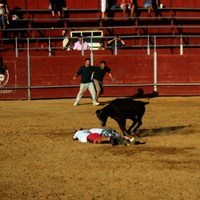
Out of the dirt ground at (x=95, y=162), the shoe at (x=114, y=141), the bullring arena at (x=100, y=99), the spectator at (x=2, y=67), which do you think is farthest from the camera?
the spectator at (x=2, y=67)

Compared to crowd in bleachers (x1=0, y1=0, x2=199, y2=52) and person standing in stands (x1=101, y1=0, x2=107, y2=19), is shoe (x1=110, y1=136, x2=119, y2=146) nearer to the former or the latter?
crowd in bleachers (x1=0, y1=0, x2=199, y2=52)

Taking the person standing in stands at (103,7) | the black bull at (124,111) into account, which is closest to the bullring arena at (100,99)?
the person standing in stands at (103,7)

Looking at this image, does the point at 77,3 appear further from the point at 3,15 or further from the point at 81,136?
the point at 81,136

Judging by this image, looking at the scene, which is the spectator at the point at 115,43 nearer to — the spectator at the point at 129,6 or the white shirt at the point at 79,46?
the white shirt at the point at 79,46

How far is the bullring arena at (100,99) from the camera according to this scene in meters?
8.75

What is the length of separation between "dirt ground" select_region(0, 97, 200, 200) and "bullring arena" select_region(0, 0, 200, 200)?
16mm

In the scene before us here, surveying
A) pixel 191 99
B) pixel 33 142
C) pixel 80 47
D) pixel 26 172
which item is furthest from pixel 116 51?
pixel 26 172

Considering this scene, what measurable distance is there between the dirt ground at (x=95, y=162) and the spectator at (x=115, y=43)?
9435 millimetres

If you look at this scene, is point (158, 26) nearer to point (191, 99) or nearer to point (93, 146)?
point (191, 99)

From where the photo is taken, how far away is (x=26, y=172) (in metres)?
9.56

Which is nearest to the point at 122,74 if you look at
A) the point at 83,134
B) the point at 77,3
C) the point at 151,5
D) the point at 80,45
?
the point at 80,45

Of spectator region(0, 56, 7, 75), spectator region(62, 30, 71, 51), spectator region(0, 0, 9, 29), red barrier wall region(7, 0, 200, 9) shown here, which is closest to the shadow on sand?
spectator region(0, 56, 7, 75)

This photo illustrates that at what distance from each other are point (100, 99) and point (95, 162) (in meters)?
14.3

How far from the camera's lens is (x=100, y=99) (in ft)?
80.5
